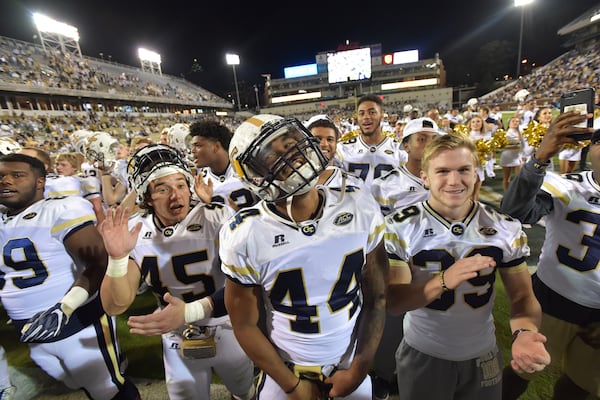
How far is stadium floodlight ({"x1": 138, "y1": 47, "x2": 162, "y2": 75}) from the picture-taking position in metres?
51.9

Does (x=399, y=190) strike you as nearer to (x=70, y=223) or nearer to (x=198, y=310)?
(x=198, y=310)

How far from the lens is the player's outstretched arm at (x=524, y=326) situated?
1.60 m

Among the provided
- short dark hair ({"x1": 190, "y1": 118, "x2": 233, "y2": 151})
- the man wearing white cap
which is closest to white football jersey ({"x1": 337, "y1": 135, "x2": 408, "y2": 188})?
the man wearing white cap

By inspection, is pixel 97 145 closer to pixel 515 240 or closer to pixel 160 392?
pixel 160 392

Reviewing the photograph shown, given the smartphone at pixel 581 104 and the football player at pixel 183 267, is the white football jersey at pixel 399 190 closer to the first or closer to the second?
the smartphone at pixel 581 104

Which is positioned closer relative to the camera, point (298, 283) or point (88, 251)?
point (298, 283)

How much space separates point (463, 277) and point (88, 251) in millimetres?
2770

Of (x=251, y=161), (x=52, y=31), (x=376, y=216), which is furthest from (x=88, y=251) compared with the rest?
(x=52, y=31)

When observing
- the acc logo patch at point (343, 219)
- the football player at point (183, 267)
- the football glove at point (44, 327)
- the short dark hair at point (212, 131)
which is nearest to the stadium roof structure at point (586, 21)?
the short dark hair at point (212, 131)

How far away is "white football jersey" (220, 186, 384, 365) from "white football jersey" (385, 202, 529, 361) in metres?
0.38

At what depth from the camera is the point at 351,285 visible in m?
1.75

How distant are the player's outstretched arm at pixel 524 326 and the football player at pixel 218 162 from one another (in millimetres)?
2575

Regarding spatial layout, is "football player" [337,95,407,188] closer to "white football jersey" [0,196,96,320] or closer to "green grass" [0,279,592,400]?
"green grass" [0,279,592,400]

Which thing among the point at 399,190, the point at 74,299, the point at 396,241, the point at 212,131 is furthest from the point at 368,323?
the point at 212,131
